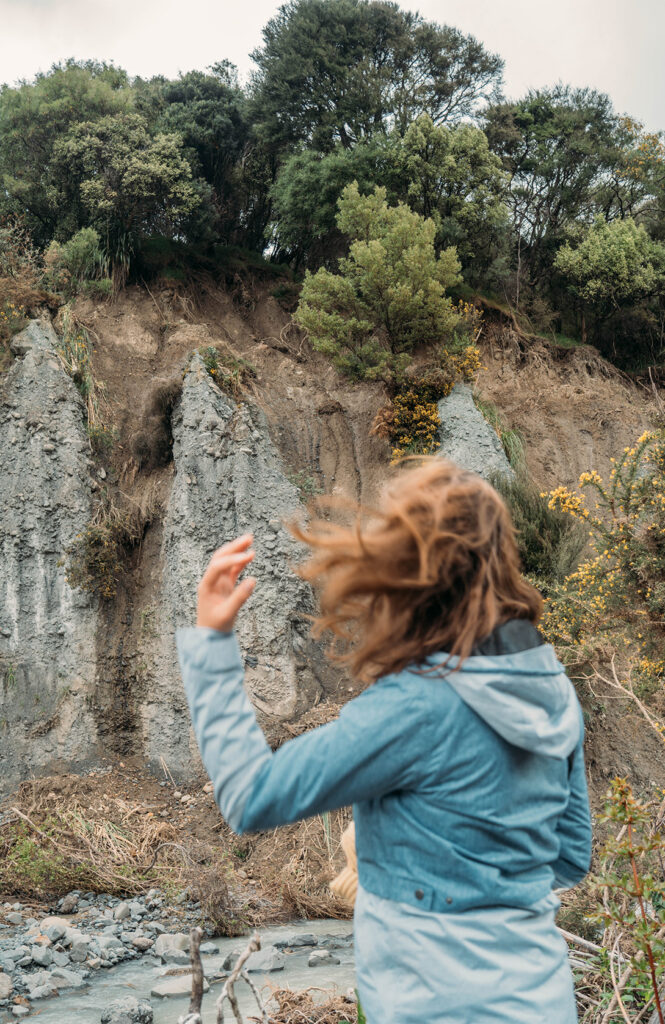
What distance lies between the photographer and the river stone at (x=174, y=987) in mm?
5398

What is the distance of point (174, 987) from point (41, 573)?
23.0ft

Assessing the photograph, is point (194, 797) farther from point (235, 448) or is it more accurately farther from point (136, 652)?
point (235, 448)

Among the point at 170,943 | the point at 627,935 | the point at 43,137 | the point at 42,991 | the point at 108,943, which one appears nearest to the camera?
the point at 627,935

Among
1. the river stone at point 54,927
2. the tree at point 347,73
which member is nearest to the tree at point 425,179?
the tree at point 347,73

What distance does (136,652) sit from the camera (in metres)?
11.3

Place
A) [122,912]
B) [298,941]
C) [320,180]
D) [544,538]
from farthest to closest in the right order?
[320,180]
[544,538]
[122,912]
[298,941]

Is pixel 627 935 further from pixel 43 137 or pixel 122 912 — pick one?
pixel 43 137

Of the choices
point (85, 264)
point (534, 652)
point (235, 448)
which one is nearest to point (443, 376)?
point (235, 448)

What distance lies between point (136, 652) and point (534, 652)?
34.5 feet

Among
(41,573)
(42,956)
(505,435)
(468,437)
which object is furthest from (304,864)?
(505,435)

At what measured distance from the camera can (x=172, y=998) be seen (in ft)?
17.5

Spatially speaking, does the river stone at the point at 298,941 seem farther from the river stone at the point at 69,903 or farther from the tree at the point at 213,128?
the tree at the point at 213,128

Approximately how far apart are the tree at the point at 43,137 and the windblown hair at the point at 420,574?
15696 mm

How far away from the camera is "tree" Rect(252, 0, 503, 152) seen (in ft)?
53.2
